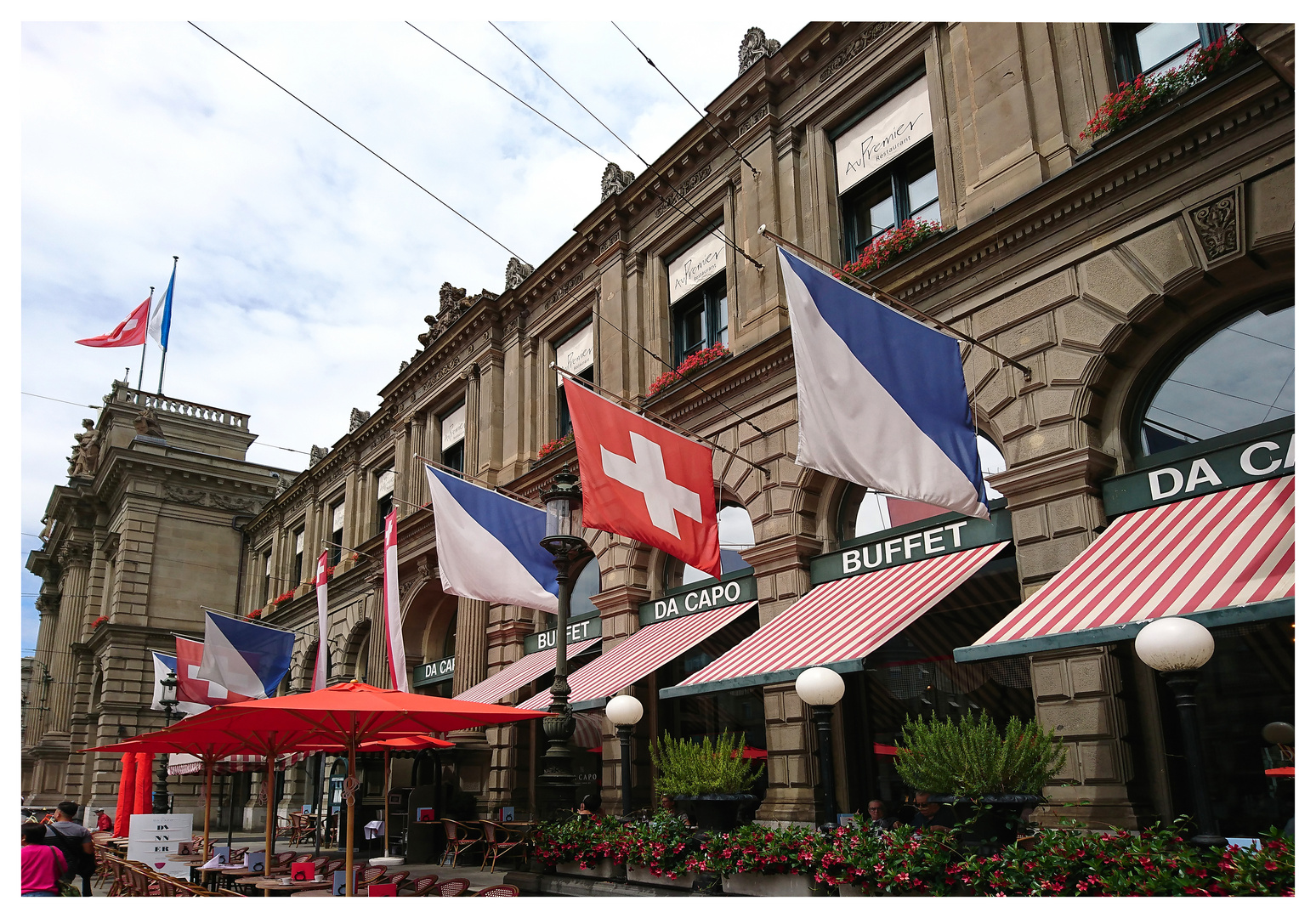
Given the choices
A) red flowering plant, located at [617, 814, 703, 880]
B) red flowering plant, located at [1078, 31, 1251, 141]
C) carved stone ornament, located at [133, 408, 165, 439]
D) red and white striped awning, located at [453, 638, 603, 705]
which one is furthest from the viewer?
carved stone ornament, located at [133, 408, 165, 439]

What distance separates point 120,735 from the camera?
148 feet

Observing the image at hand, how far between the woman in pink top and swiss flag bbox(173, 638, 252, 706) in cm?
1644

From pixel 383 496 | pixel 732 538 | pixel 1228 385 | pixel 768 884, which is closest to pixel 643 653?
pixel 732 538

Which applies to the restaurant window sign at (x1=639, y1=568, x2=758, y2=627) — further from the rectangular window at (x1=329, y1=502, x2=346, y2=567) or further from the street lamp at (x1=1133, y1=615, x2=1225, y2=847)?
the rectangular window at (x1=329, y1=502, x2=346, y2=567)

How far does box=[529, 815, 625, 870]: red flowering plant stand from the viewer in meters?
12.3

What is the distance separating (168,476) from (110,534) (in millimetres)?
6573

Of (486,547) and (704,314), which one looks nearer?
(486,547)

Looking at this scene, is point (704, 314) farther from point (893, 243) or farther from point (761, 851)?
point (761, 851)

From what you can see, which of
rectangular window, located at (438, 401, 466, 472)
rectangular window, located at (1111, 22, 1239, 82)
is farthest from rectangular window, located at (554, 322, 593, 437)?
rectangular window, located at (1111, 22, 1239, 82)

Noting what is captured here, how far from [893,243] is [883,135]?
8.29 ft

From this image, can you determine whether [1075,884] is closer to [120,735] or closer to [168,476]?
[120,735]

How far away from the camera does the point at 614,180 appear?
909 inches

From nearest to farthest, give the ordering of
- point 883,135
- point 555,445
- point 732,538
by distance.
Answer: point 883,135
point 732,538
point 555,445

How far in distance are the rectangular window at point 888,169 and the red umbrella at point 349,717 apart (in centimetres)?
1009
